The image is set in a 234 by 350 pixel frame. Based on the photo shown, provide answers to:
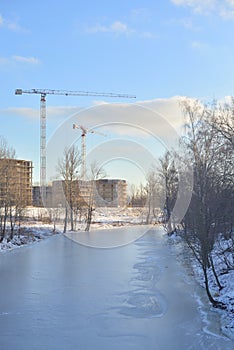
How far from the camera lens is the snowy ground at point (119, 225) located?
8420 mm

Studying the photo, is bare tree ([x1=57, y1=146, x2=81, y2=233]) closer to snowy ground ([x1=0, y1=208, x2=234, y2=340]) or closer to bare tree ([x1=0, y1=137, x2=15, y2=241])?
snowy ground ([x1=0, y1=208, x2=234, y2=340])

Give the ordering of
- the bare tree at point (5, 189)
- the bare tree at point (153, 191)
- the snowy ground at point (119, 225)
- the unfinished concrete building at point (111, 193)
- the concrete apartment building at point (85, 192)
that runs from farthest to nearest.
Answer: the unfinished concrete building at point (111, 193), the concrete apartment building at point (85, 192), the bare tree at point (153, 191), the bare tree at point (5, 189), the snowy ground at point (119, 225)

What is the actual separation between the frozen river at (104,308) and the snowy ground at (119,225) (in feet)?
0.95

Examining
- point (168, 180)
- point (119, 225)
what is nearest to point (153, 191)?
point (168, 180)

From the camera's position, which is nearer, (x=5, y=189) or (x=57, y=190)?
(x=5, y=189)

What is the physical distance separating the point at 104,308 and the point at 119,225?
113 feet

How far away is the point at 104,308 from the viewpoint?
353 inches

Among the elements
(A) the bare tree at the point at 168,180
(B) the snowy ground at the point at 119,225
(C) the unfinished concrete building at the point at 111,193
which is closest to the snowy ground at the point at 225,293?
(B) the snowy ground at the point at 119,225

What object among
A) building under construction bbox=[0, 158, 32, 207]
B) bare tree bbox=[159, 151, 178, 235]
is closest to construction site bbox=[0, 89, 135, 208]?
building under construction bbox=[0, 158, 32, 207]

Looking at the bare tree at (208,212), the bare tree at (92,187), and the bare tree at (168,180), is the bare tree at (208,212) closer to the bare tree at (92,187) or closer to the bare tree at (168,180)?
the bare tree at (168,180)

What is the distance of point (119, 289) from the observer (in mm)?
11031

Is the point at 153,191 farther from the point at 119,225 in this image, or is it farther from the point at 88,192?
the point at 119,225

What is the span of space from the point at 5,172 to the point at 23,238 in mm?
4454

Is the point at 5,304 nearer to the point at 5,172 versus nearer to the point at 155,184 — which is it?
the point at 5,172
